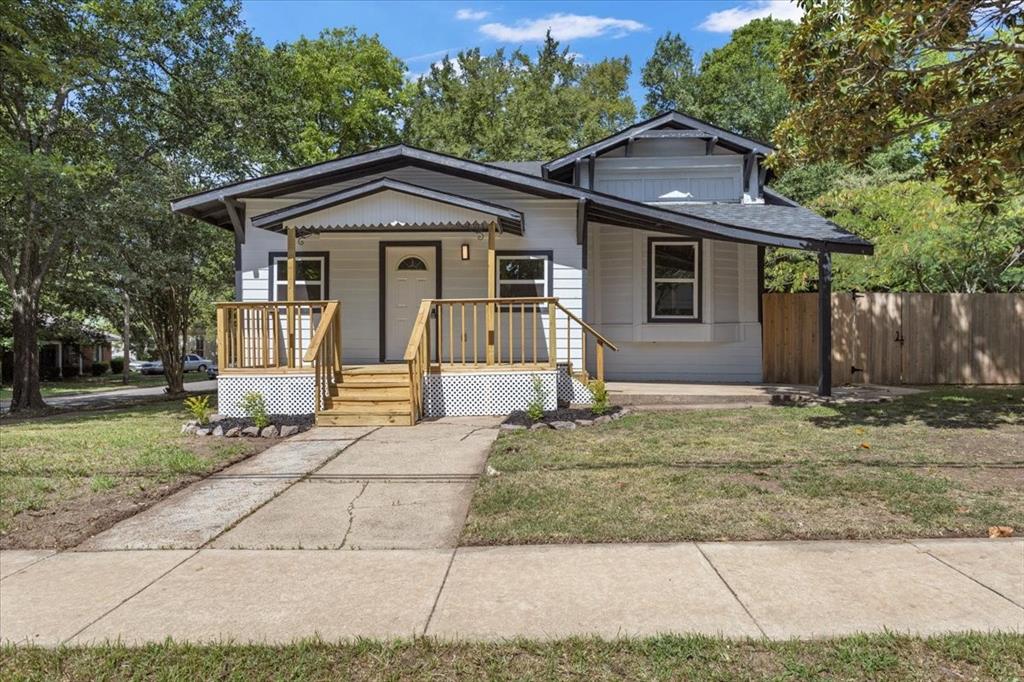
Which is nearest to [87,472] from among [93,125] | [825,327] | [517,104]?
[825,327]

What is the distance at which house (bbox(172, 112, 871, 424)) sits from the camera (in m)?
9.08

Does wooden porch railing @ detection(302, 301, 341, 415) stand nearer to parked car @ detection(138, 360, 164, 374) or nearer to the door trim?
the door trim

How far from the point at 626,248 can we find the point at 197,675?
10378 mm

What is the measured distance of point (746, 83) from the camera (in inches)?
1037

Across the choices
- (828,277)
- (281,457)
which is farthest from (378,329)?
(828,277)

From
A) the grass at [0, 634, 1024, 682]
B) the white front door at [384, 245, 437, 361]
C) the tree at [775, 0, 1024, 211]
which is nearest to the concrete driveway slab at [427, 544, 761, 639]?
the grass at [0, 634, 1024, 682]

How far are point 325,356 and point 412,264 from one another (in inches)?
118

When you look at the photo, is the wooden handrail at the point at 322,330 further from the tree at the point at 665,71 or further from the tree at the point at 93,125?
the tree at the point at 665,71

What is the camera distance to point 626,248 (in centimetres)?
1189

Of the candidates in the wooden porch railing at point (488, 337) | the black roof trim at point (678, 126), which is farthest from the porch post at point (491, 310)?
the black roof trim at point (678, 126)

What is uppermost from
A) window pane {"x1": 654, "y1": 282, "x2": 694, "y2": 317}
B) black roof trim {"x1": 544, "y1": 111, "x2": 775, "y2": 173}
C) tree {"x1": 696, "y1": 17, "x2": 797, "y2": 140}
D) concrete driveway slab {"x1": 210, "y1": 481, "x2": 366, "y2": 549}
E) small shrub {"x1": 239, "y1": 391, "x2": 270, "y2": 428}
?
tree {"x1": 696, "y1": 17, "x2": 797, "y2": 140}

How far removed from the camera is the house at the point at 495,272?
9.08 meters

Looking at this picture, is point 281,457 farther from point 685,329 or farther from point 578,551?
point 685,329

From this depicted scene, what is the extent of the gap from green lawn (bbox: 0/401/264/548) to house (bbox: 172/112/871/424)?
5.00 ft
